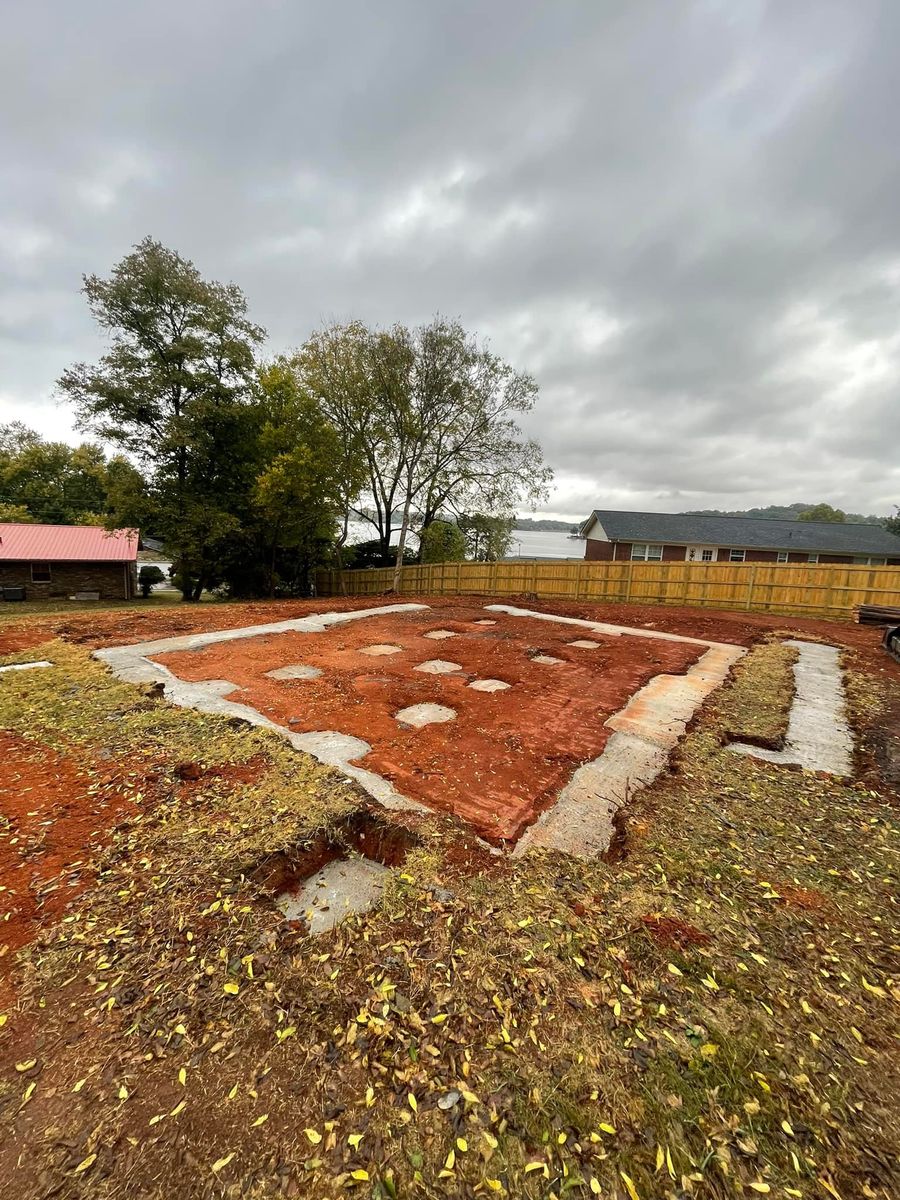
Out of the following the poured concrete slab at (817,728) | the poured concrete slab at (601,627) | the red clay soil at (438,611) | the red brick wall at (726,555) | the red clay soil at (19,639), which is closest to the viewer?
the poured concrete slab at (817,728)

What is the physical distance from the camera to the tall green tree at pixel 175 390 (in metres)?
14.3

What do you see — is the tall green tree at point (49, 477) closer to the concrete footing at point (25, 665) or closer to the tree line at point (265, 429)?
the tree line at point (265, 429)

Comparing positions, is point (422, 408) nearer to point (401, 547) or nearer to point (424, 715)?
point (401, 547)

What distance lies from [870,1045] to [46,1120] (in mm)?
2622

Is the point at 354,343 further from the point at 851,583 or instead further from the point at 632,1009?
the point at 632,1009

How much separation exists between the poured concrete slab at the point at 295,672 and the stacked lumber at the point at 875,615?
36.2ft

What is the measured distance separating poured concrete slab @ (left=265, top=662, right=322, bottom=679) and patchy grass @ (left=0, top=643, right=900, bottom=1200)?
260cm

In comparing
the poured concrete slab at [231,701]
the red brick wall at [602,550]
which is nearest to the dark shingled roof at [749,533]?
the red brick wall at [602,550]

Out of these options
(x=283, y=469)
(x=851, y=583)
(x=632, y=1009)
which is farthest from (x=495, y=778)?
(x=283, y=469)

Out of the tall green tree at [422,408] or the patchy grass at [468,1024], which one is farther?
the tall green tree at [422,408]

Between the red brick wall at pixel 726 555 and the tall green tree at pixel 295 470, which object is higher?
the tall green tree at pixel 295 470

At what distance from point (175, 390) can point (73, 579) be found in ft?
35.7

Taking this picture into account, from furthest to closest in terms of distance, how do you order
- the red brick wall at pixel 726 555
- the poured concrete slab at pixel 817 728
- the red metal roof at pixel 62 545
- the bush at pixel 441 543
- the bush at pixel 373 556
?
the bush at pixel 373 556 < the red brick wall at pixel 726 555 < the bush at pixel 441 543 < the red metal roof at pixel 62 545 < the poured concrete slab at pixel 817 728

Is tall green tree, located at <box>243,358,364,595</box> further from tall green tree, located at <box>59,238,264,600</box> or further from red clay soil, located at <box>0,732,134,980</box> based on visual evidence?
red clay soil, located at <box>0,732,134,980</box>
